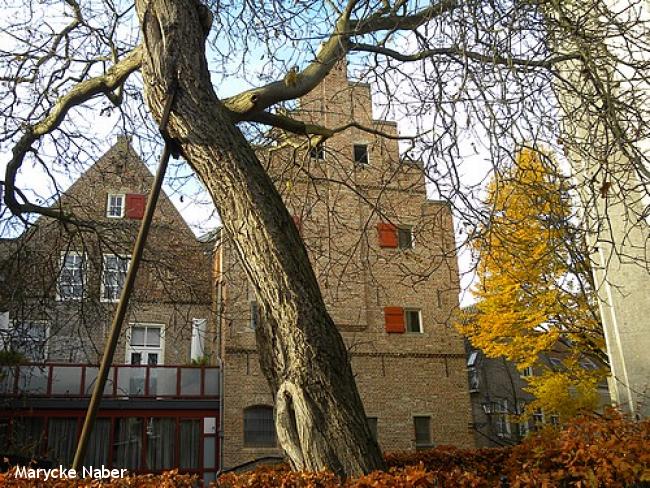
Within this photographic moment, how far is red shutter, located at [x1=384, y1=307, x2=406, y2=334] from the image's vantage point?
→ 22.6 m

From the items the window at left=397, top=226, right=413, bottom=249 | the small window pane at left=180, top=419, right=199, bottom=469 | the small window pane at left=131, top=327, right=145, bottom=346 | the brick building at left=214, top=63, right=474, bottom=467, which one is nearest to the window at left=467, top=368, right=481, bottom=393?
the brick building at left=214, top=63, right=474, bottom=467

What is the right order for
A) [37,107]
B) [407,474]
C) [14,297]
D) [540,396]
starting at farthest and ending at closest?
[540,396]
[14,297]
[37,107]
[407,474]

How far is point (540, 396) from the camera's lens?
16.3 m

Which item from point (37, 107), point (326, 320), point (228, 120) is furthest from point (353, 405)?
point (37, 107)

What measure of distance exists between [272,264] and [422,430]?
18069 millimetres

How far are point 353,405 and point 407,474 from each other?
32.9 inches

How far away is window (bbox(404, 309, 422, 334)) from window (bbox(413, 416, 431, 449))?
2.95 metres

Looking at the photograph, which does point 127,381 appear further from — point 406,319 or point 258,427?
point 406,319

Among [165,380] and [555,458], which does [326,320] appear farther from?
[165,380]

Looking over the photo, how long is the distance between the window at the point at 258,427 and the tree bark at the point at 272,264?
50.7ft

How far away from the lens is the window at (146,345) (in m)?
22.9

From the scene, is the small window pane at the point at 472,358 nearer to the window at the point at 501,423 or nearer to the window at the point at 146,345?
the window at the point at 501,423

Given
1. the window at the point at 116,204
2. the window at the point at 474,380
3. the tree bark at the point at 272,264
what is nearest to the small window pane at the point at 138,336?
the window at the point at 116,204

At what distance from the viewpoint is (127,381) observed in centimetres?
2009
